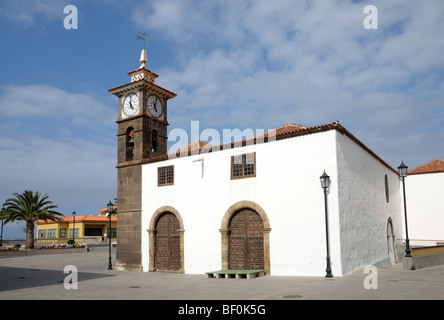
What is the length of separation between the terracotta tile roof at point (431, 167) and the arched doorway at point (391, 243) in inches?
299

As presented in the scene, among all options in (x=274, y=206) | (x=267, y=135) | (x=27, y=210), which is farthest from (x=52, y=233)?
(x=274, y=206)

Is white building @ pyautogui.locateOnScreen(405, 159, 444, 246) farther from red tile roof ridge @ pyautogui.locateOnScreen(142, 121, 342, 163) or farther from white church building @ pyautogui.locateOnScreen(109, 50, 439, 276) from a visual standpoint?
red tile roof ridge @ pyautogui.locateOnScreen(142, 121, 342, 163)

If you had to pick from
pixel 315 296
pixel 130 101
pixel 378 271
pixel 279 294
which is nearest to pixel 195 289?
pixel 279 294

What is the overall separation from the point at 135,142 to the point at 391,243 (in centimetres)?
1740

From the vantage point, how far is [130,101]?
2377cm

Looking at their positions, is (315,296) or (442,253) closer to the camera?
(315,296)

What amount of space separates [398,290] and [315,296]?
2.49 m

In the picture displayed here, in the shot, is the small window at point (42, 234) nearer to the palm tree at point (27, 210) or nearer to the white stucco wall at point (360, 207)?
the palm tree at point (27, 210)

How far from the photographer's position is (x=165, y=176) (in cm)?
2164

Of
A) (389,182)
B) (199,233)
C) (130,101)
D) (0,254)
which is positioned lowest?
(0,254)

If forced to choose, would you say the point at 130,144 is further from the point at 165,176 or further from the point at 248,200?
the point at 248,200

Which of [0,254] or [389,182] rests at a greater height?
[389,182]

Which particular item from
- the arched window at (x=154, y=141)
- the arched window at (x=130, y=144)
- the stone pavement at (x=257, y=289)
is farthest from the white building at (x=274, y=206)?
the arched window at (x=130, y=144)
